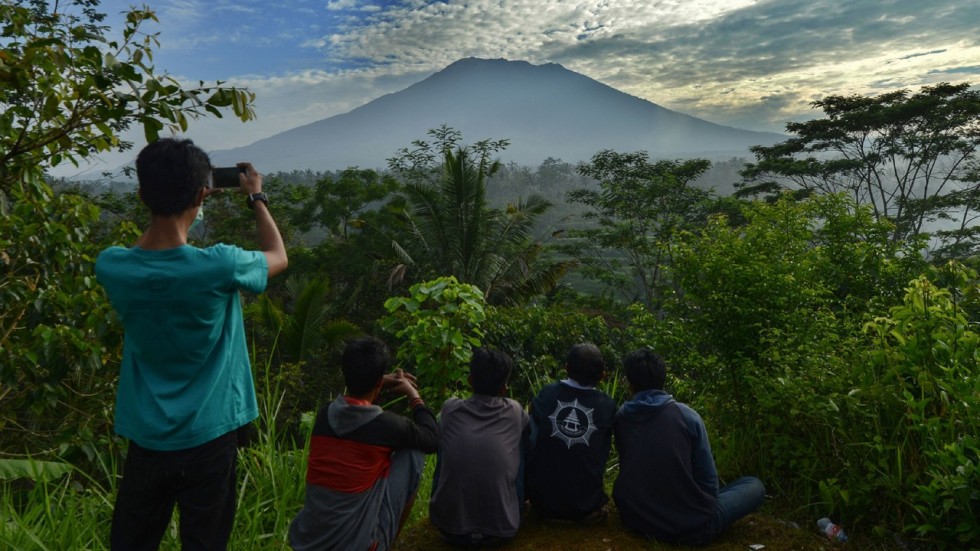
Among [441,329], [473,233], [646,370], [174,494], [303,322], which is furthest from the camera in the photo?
[473,233]

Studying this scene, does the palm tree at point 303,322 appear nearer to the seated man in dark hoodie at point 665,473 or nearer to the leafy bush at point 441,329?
the leafy bush at point 441,329

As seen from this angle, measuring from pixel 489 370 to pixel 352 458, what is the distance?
0.78 metres

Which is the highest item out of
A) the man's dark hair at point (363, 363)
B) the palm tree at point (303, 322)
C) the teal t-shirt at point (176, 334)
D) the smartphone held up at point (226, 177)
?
the smartphone held up at point (226, 177)

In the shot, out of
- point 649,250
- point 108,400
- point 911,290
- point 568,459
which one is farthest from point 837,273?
point 649,250

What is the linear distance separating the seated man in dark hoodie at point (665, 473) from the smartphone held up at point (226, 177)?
1995 millimetres

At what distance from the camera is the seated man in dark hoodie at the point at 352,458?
2412 millimetres

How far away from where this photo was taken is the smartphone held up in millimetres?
1949

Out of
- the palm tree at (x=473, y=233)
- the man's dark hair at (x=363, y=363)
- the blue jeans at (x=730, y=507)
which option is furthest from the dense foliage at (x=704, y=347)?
the palm tree at (x=473, y=233)

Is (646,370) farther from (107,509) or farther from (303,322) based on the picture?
(303,322)

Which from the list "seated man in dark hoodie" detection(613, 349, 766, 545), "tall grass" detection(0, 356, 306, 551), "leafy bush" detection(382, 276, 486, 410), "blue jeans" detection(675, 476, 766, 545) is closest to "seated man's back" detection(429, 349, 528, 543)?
"seated man in dark hoodie" detection(613, 349, 766, 545)

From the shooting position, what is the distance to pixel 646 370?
3012mm

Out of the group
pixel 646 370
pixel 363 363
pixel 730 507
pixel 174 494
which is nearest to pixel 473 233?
pixel 646 370

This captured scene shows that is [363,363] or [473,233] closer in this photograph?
[363,363]

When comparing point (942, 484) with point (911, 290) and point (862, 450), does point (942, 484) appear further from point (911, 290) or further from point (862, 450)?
point (911, 290)
